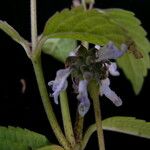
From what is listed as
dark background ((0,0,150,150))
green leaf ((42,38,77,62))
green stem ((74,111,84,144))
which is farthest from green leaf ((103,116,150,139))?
dark background ((0,0,150,150))

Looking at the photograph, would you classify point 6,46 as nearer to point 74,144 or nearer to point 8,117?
point 8,117

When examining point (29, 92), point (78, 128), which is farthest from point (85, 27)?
point (29, 92)

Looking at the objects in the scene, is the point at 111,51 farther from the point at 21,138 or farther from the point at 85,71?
the point at 21,138

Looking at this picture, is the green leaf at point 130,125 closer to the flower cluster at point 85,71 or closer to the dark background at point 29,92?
the flower cluster at point 85,71

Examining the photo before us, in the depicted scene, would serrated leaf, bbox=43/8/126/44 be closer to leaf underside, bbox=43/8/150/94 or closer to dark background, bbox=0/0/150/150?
leaf underside, bbox=43/8/150/94

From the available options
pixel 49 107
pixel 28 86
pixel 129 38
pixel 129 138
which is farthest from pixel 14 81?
pixel 129 38

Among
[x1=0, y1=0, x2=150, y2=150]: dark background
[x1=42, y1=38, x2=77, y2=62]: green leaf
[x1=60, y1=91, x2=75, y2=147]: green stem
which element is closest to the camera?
[x1=60, y1=91, x2=75, y2=147]: green stem

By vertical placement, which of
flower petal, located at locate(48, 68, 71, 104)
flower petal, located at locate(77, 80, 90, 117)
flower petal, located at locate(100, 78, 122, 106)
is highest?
flower petal, located at locate(48, 68, 71, 104)
